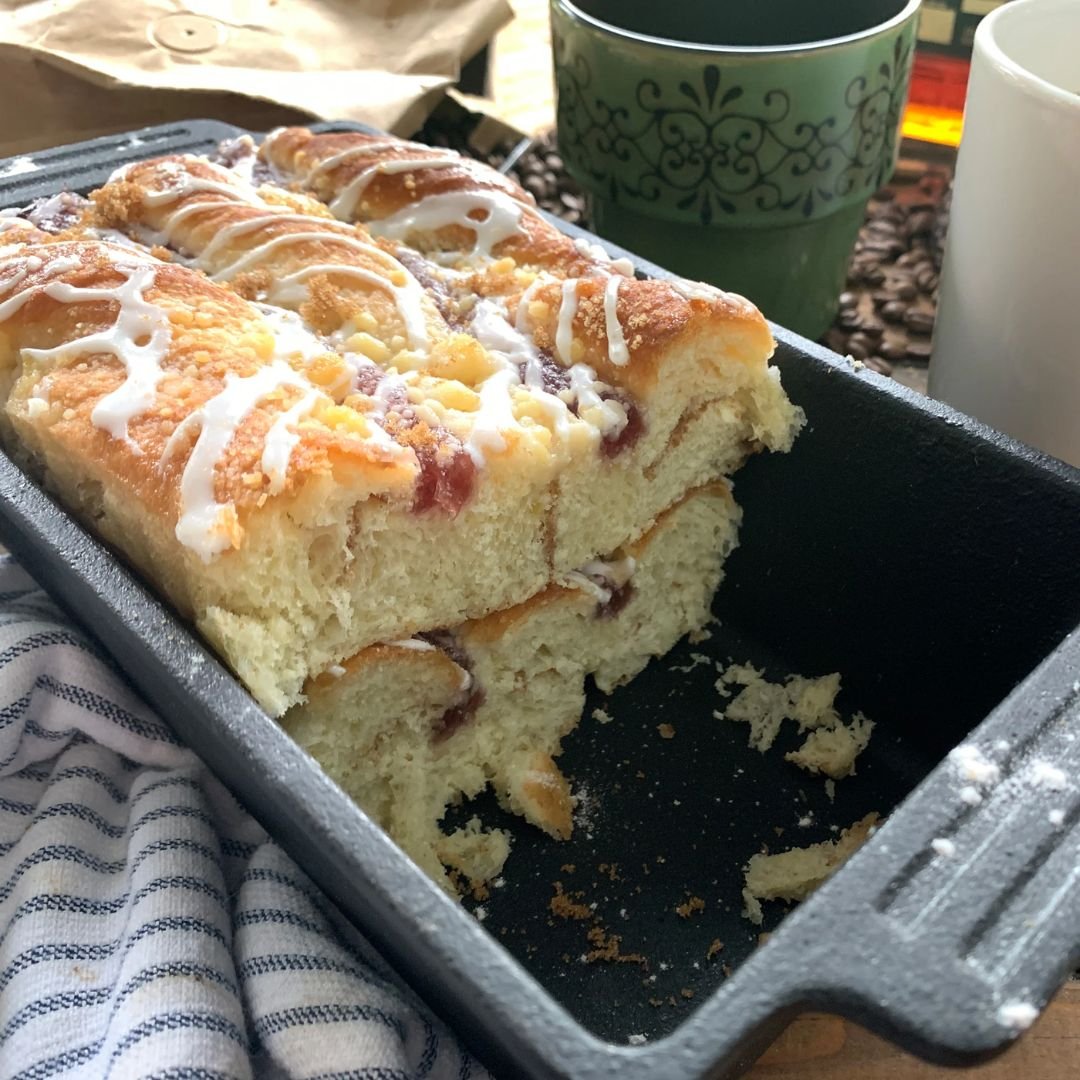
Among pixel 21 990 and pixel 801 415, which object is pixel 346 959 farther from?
pixel 801 415

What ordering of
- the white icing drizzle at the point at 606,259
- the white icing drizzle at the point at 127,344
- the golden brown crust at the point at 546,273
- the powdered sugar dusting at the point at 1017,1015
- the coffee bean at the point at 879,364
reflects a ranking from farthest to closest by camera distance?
the coffee bean at the point at 879,364 → the white icing drizzle at the point at 606,259 → the golden brown crust at the point at 546,273 → the white icing drizzle at the point at 127,344 → the powdered sugar dusting at the point at 1017,1015

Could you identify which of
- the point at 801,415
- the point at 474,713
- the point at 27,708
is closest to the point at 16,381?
the point at 27,708

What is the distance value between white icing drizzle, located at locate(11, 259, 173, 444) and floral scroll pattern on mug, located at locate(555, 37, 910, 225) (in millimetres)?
590

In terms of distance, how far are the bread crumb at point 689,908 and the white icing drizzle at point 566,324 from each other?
0.51m

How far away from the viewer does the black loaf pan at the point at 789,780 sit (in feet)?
1.94

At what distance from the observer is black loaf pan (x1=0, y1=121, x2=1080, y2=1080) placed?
1.94 feet

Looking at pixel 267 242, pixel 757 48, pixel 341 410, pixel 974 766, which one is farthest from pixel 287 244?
pixel 974 766

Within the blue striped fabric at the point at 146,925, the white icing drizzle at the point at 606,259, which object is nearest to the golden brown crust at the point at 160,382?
the blue striped fabric at the point at 146,925

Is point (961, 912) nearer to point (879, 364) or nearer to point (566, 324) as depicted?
point (566, 324)

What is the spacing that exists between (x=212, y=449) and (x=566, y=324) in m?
0.36

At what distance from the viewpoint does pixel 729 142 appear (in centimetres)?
130

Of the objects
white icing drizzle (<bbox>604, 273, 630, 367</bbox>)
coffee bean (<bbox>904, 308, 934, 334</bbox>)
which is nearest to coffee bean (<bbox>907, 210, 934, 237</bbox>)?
coffee bean (<bbox>904, 308, 934, 334</bbox>)

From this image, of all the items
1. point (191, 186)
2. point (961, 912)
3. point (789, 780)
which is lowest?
point (789, 780)

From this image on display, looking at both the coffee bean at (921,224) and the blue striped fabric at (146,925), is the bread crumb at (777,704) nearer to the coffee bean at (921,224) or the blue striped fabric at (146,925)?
the blue striped fabric at (146,925)
